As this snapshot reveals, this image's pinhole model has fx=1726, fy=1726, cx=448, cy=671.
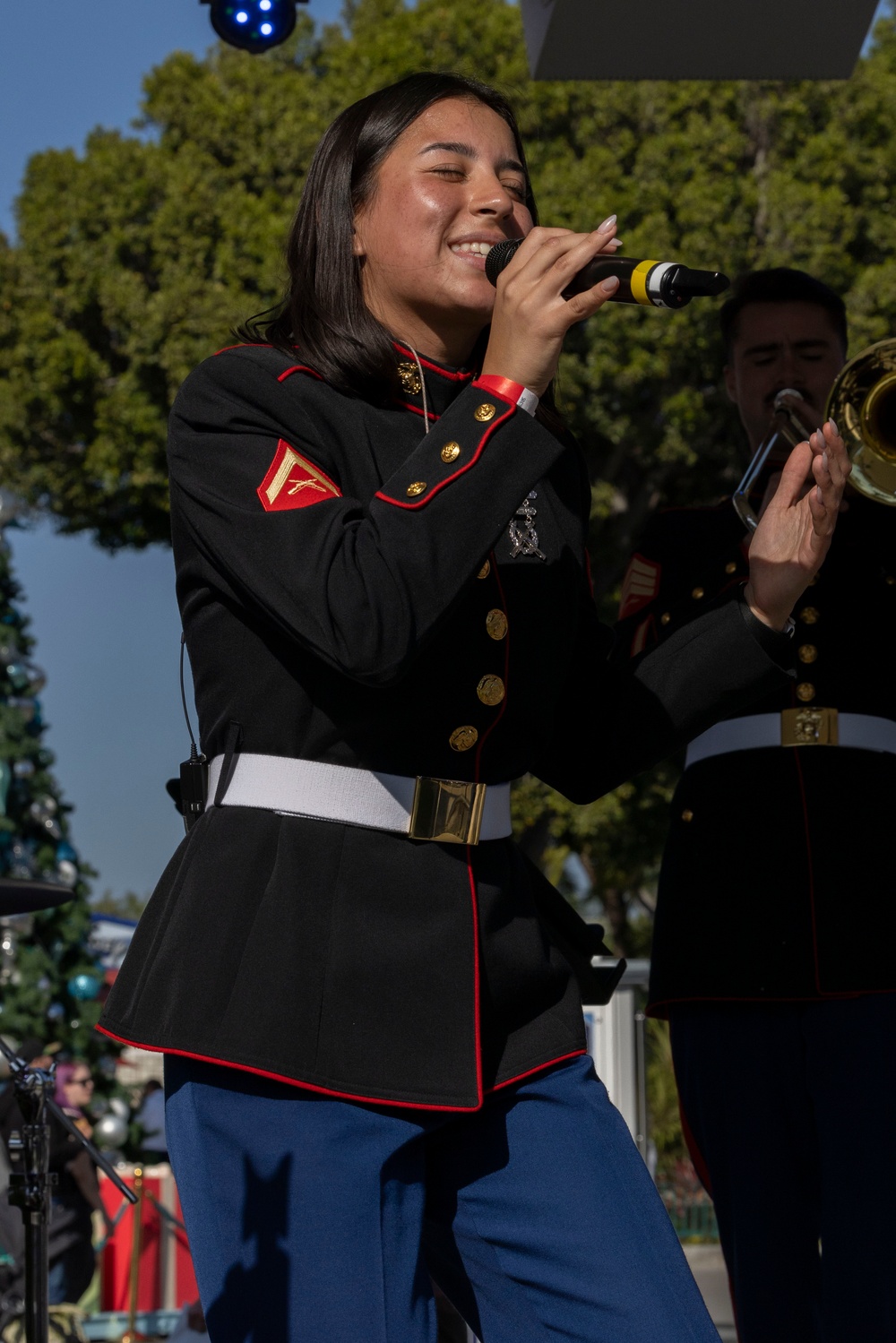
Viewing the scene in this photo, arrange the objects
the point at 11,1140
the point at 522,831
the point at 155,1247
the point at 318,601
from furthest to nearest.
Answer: the point at 522,831, the point at 155,1247, the point at 11,1140, the point at 318,601

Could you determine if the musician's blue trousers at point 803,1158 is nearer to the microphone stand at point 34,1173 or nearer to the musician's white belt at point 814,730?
the musician's white belt at point 814,730

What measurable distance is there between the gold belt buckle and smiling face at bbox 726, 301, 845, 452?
1634 mm

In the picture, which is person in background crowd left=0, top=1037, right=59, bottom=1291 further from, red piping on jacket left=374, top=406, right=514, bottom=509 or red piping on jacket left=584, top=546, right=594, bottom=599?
red piping on jacket left=374, top=406, right=514, bottom=509

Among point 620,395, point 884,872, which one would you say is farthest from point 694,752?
point 620,395

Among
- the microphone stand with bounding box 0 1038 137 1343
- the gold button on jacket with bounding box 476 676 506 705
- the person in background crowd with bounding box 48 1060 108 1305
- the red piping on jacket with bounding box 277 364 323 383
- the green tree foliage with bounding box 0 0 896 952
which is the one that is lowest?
the person in background crowd with bounding box 48 1060 108 1305

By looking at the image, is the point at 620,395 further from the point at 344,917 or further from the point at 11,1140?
the point at 344,917

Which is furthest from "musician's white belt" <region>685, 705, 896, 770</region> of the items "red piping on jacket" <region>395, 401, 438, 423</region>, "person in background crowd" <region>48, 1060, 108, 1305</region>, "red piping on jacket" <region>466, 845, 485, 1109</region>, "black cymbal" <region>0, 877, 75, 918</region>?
"person in background crowd" <region>48, 1060, 108, 1305</region>

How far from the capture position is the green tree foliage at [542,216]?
1342cm

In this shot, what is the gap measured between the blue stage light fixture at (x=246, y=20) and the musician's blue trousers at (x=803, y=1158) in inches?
145

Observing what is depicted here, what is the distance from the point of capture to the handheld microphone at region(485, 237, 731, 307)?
5.65 ft

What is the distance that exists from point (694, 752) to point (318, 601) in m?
1.59

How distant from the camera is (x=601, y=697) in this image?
7.61 ft

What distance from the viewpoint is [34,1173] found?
3914mm

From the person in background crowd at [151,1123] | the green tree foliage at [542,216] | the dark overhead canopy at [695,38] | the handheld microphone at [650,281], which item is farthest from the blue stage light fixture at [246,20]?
the green tree foliage at [542,216]
